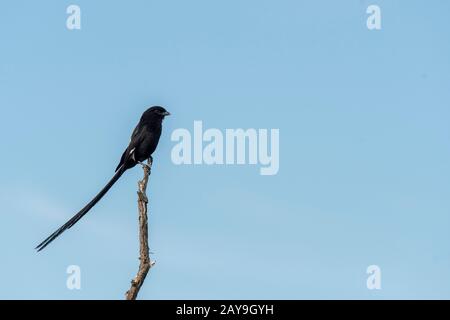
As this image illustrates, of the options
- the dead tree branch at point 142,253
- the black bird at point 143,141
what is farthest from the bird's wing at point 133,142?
the dead tree branch at point 142,253

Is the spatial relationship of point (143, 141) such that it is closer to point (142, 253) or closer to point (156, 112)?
point (156, 112)

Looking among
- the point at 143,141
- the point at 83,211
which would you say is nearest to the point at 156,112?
the point at 143,141

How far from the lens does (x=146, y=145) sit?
16.8 metres

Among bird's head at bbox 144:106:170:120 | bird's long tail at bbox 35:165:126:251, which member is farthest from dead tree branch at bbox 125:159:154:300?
bird's head at bbox 144:106:170:120

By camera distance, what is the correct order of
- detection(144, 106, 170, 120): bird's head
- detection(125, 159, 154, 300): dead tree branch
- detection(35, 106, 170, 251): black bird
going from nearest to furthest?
detection(125, 159, 154, 300): dead tree branch, detection(35, 106, 170, 251): black bird, detection(144, 106, 170, 120): bird's head

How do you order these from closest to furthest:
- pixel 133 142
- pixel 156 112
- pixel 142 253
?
pixel 142 253 → pixel 133 142 → pixel 156 112

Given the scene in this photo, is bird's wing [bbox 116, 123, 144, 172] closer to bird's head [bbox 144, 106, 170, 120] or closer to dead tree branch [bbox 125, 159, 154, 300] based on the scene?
bird's head [bbox 144, 106, 170, 120]

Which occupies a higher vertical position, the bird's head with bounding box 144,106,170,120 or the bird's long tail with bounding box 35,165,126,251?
the bird's head with bounding box 144,106,170,120

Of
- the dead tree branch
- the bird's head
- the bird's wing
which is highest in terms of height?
the bird's head

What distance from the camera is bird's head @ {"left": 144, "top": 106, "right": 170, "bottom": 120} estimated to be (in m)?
17.2

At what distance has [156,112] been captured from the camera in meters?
17.3
